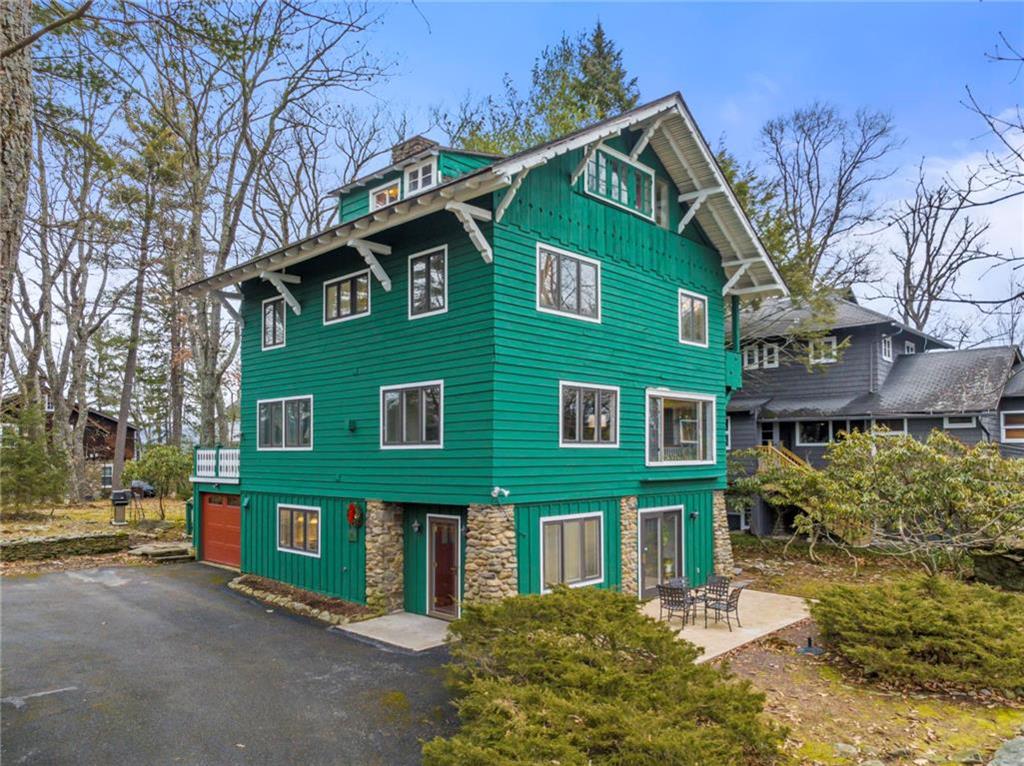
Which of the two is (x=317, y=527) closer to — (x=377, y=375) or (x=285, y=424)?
(x=285, y=424)

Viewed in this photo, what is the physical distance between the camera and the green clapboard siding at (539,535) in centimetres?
1152

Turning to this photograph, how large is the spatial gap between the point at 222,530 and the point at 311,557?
502 cm

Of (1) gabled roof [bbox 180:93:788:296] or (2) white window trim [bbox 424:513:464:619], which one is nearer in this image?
(1) gabled roof [bbox 180:93:788:296]

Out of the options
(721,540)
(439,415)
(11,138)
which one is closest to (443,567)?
(439,415)

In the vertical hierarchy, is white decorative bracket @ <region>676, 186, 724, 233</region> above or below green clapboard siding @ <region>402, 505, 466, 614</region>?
above

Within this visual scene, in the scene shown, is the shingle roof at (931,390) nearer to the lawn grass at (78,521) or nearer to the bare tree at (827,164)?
the bare tree at (827,164)

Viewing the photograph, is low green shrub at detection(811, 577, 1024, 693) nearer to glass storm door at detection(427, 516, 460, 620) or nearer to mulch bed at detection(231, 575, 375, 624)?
glass storm door at detection(427, 516, 460, 620)

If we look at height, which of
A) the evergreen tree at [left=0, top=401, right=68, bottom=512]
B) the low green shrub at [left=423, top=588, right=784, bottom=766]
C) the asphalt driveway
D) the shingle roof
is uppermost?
the shingle roof

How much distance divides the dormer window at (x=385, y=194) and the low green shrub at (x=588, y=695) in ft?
33.3

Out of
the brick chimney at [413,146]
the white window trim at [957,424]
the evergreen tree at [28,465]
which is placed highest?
the brick chimney at [413,146]

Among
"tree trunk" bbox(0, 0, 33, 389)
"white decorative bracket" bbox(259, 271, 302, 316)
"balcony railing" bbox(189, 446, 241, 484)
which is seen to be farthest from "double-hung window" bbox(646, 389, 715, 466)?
"tree trunk" bbox(0, 0, 33, 389)

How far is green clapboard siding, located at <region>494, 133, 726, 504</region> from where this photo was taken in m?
11.5

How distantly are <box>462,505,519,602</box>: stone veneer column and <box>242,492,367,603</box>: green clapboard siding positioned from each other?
119 inches

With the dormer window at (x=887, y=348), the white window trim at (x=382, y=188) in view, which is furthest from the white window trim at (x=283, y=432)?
the dormer window at (x=887, y=348)
